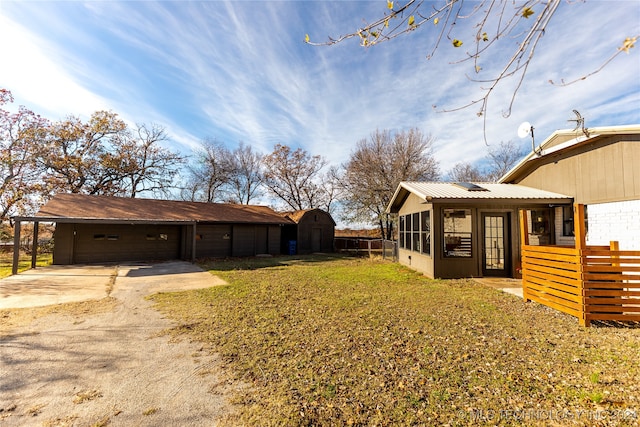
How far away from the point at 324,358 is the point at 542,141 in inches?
420

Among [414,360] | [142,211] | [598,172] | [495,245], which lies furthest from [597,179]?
[142,211]

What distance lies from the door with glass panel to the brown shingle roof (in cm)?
1251

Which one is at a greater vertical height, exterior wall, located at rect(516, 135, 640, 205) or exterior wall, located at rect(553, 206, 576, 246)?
exterior wall, located at rect(516, 135, 640, 205)

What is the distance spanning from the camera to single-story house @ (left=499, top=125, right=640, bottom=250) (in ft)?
22.1

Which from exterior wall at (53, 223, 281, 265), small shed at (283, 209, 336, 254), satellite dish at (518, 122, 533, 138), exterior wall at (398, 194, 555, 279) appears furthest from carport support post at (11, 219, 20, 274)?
satellite dish at (518, 122, 533, 138)

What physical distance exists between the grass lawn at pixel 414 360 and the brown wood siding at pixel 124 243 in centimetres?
984

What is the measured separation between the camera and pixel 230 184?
3048 centimetres

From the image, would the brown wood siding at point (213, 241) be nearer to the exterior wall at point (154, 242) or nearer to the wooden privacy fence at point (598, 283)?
the exterior wall at point (154, 242)

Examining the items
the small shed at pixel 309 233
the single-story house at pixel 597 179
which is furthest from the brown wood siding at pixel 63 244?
the single-story house at pixel 597 179

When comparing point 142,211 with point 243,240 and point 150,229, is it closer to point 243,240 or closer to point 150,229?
point 150,229

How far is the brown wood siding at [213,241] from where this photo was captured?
52.4ft

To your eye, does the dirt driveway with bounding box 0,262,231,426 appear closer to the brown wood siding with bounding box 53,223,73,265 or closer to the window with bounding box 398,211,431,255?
the window with bounding box 398,211,431,255

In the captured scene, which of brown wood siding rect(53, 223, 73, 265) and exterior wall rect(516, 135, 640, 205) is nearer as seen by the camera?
exterior wall rect(516, 135, 640, 205)

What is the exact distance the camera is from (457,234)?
945 cm
